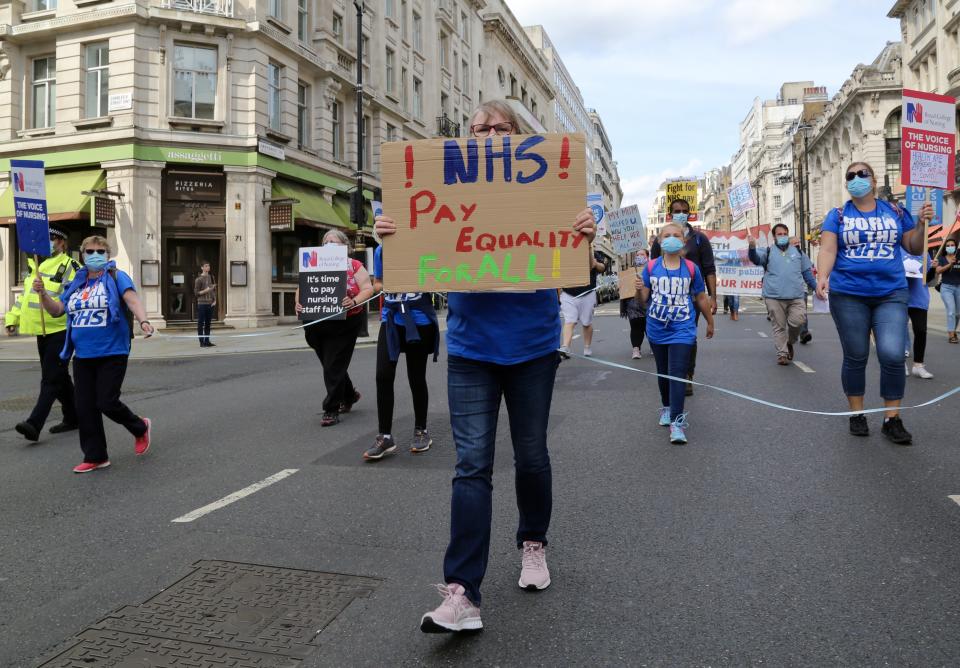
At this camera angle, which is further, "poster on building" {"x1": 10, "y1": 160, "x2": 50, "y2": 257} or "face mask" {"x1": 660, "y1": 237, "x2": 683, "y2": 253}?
"poster on building" {"x1": 10, "y1": 160, "x2": 50, "y2": 257}

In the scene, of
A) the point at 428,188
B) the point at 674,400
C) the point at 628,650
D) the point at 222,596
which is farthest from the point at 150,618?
the point at 674,400

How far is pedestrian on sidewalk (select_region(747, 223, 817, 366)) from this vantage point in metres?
10.9

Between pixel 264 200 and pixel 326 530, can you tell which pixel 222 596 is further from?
pixel 264 200

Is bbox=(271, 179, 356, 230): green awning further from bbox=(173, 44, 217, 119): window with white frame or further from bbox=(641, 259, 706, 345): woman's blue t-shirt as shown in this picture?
bbox=(641, 259, 706, 345): woman's blue t-shirt

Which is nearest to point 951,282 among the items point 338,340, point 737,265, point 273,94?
point 737,265

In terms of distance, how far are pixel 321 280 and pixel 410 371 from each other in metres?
3.25

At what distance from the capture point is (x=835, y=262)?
5.80 metres

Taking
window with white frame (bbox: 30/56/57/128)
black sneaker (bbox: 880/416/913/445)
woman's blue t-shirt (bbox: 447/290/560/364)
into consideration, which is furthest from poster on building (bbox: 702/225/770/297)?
window with white frame (bbox: 30/56/57/128)

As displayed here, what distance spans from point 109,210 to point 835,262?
21329 millimetres

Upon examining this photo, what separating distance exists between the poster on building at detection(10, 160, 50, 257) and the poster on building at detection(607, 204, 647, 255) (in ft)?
33.3

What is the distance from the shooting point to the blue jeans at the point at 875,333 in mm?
5590

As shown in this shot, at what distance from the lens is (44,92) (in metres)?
24.9

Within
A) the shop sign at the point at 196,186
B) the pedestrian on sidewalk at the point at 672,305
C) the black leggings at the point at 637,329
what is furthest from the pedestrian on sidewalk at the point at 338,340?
the shop sign at the point at 196,186

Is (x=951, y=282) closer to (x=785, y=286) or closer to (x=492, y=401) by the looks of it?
(x=785, y=286)
